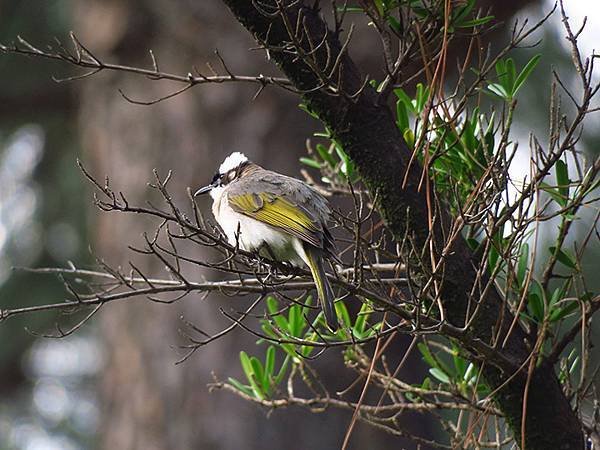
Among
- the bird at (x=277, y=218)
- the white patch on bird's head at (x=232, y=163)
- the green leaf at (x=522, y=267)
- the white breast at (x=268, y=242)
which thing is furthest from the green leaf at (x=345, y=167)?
the white patch on bird's head at (x=232, y=163)

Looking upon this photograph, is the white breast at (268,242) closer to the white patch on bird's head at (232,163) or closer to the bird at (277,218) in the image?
the bird at (277,218)

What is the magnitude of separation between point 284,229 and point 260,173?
0.78 m

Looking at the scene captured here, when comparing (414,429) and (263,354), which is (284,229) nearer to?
(263,354)

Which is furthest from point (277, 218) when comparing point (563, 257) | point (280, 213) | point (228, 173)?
point (563, 257)

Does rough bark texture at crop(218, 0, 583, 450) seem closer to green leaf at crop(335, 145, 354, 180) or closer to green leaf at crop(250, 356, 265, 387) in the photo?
green leaf at crop(335, 145, 354, 180)

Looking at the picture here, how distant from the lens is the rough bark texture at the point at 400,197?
2547mm

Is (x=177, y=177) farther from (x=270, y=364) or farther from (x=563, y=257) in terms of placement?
(x=563, y=257)

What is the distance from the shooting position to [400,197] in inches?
101

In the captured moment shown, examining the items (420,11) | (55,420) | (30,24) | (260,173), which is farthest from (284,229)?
(55,420)

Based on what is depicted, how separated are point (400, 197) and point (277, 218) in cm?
114

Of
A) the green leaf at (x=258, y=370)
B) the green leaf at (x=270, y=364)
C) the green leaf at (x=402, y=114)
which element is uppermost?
the green leaf at (x=402, y=114)

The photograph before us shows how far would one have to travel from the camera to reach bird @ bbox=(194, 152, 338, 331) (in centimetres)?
339

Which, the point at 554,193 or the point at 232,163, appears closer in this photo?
the point at 554,193

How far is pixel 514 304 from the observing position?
2.74m
